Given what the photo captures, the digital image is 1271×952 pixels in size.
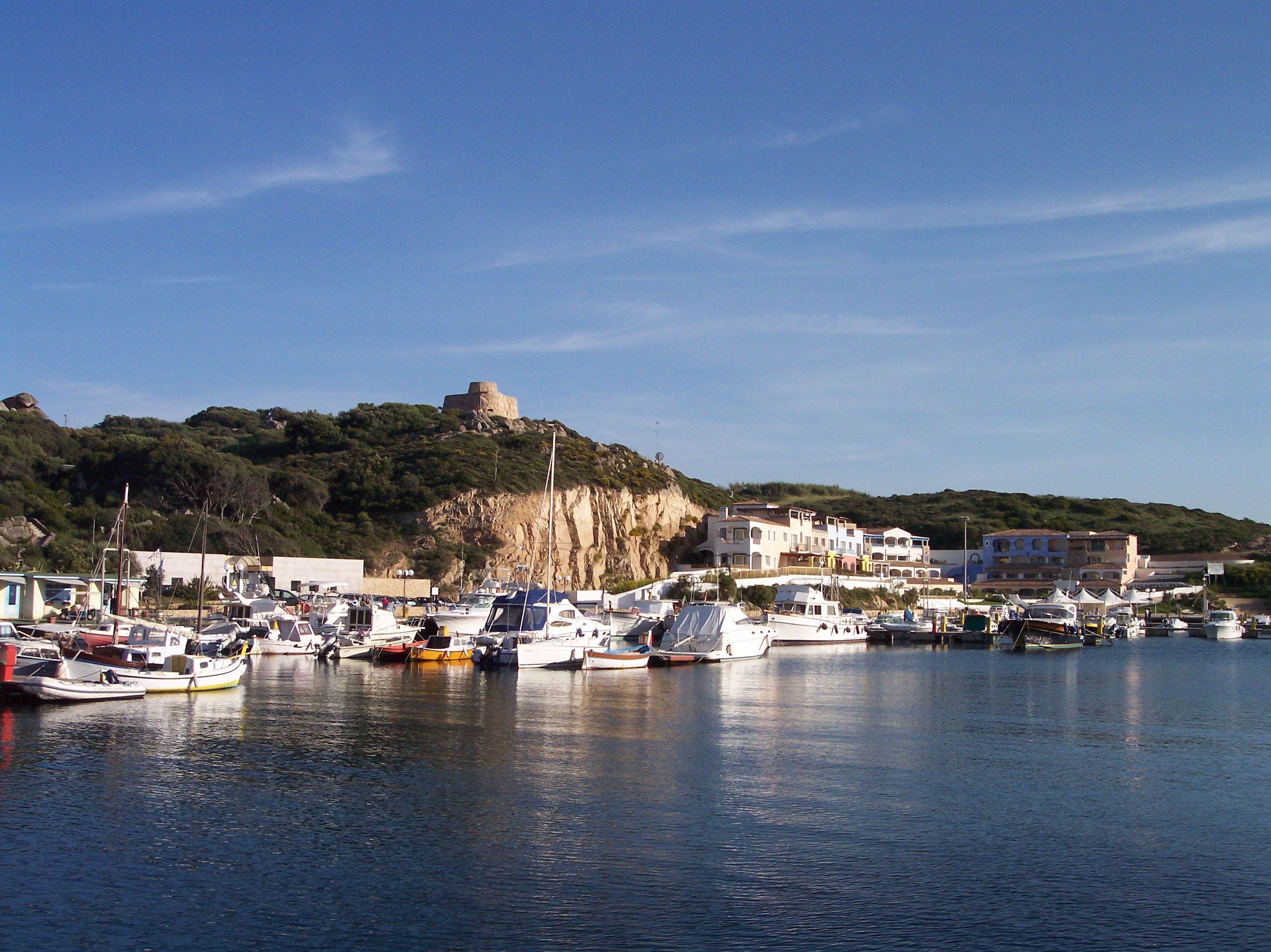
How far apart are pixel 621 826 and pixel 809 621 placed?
5025 cm

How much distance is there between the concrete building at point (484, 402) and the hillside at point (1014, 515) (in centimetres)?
3340

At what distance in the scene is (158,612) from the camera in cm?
5262

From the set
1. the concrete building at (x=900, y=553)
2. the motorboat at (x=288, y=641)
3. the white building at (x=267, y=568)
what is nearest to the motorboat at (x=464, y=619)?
the motorboat at (x=288, y=641)

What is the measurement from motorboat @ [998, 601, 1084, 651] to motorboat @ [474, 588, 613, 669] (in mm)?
32022

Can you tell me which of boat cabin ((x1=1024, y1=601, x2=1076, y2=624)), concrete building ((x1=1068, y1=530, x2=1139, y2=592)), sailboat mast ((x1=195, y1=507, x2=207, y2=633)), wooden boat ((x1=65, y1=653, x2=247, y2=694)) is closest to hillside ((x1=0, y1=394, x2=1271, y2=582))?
sailboat mast ((x1=195, y1=507, x2=207, y2=633))

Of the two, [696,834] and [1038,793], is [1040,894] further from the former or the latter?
[1038,793]

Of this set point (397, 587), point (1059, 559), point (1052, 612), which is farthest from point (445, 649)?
point (1059, 559)

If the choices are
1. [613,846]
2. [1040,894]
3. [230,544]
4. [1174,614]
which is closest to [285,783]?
[613,846]

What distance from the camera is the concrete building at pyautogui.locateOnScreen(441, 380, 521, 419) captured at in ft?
393

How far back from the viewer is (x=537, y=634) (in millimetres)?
46000

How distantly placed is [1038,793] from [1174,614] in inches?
3716

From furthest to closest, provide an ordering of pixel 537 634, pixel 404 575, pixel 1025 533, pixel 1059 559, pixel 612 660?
pixel 1025 533 → pixel 1059 559 → pixel 404 575 → pixel 612 660 → pixel 537 634

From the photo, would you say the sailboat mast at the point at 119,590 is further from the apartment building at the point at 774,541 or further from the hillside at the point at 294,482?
the apartment building at the point at 774,541

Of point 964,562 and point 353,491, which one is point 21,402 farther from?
point 964,562
